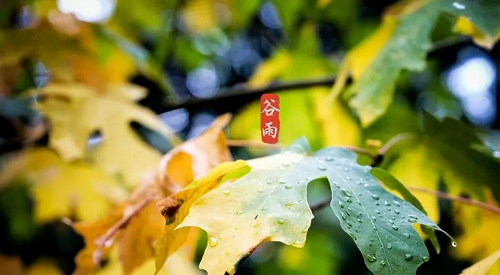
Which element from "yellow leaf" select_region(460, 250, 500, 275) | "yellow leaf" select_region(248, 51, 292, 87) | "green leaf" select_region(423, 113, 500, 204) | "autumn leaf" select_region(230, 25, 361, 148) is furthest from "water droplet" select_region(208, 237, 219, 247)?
"yellow leaf" select_region(248, 51, 292, 87)

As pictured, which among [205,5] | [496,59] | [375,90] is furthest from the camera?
[496,59]

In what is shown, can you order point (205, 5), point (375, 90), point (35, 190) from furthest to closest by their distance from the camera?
point (205, 5) → point (35, 190) → point (375, 90)

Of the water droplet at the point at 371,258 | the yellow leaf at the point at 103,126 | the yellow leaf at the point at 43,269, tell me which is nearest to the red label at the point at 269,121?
the water droplet at the point at 371,258

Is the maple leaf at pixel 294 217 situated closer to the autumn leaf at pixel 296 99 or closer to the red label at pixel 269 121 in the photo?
the red label at pixel 269 121

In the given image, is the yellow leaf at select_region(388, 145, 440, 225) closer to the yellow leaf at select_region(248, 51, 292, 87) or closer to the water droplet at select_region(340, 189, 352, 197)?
the water droplet at select_region(340, 189, 352, 197)

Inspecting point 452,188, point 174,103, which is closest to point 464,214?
point 452,188

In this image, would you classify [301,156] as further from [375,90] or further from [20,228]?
[20,228]
